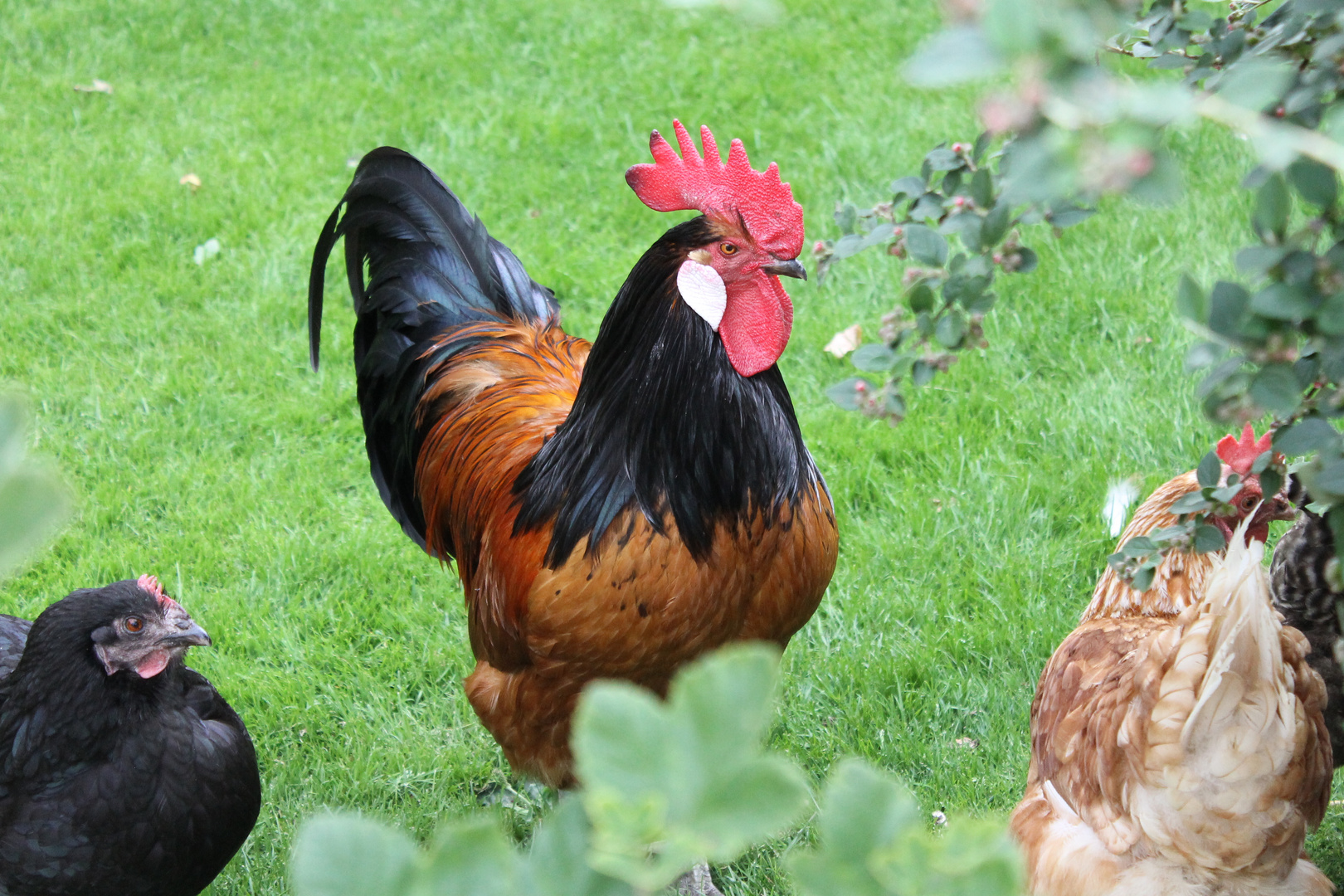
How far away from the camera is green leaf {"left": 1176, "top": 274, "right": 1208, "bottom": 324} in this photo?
1085 mm

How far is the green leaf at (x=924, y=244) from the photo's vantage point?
1.41 meters

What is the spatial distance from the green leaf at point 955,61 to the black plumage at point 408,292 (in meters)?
3.03

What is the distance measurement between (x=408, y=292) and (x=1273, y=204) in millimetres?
3061

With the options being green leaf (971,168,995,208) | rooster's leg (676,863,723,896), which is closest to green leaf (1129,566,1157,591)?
green leaf (971,168,995,208)

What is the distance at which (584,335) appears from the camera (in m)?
5.37

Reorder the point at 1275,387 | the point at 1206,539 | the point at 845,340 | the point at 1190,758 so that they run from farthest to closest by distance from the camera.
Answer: the point at 845,340 → the point at 1190,758 → the point at 1206,539 → the point at 1275,387

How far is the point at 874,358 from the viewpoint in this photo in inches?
58.3

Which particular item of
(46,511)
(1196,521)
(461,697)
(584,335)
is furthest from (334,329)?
(46,511)

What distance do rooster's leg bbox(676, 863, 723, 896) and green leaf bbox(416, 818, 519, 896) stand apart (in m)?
2.83

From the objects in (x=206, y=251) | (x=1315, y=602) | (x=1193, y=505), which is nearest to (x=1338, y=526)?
(x=1193, y=505)

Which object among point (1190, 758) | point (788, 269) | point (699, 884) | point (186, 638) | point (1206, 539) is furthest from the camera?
point (699, 884)

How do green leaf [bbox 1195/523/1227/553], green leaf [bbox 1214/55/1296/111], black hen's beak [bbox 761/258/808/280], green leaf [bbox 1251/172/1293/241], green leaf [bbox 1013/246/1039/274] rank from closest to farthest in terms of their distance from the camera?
green leaf [bbox 1214/55/1296/111] → green leaf [bbox 1251/172/1293/241] → green leaf [bbox 1013/246/1039/274] → green leaf [bbox 1195/523/1227/553] → black hen's beak [bbox 761/258/808/280]

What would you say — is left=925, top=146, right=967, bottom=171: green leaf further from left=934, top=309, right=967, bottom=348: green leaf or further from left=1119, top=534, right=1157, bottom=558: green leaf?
left=1119, top=534, right=1157, bottom=558: green leaf

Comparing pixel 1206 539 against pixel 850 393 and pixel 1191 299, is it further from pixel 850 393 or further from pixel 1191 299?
pixel 1191 299
